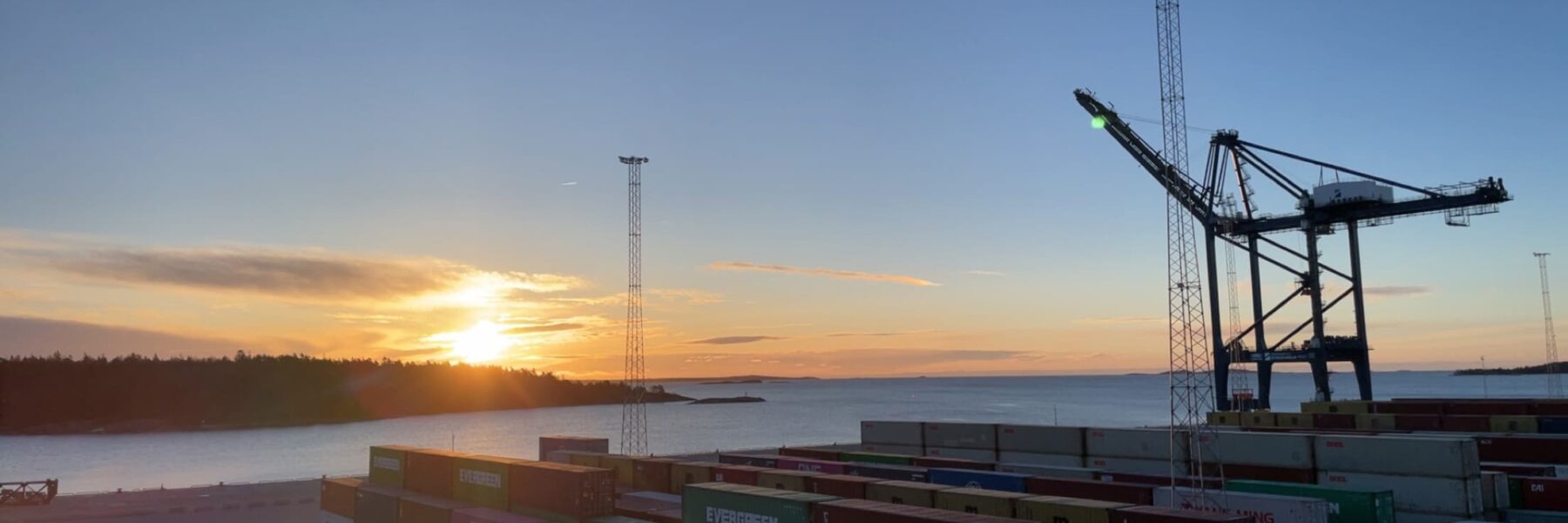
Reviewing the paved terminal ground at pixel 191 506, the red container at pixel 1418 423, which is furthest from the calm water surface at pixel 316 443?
the red container at pixel 1418 423

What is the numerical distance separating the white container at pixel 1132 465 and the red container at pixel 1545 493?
10.9 metres

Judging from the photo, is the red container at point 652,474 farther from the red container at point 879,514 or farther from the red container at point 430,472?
the red container at point 879,514

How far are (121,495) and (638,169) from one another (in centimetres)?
3857

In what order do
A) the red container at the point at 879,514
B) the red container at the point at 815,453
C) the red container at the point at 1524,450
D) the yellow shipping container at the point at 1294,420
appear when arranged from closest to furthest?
the red container at the point at 879,514, the red container at the point at 1524,450, the red container at the point at 815,453, the yellow shipping container at the point at 1294,420

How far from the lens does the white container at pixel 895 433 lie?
5084 centimetres

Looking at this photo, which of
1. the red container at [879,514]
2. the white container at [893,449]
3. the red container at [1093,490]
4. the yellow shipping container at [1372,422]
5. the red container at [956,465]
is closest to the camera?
the red container at [879,514]

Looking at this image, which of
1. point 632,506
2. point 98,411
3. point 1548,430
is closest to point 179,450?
point 98,411

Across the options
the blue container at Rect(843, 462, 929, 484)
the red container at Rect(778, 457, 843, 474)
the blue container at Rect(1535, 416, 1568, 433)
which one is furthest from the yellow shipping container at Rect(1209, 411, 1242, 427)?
the blue container at Rect(843, 462, 929, 484)

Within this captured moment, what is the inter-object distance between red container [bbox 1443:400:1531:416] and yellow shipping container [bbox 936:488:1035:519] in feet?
152

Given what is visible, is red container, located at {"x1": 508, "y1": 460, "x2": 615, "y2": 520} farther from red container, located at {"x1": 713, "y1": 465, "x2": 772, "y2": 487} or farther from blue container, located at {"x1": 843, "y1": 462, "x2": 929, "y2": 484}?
blue container, located at {"x1": 843, "y1": 462, "x2": 929, "y2": 484}

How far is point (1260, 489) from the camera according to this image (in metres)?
25.9

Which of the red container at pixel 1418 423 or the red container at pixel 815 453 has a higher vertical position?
the red container at pixel 1418 423

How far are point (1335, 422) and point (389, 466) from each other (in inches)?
1881

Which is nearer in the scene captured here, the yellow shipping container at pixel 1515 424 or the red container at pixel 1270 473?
the red container at pixel 1270 473
